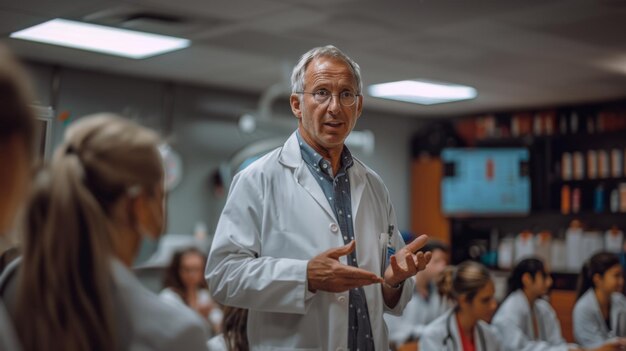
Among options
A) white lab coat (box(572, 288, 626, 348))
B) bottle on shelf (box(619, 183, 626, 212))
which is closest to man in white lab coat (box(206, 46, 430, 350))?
white lab coat (box(572, 288, 626, 348))

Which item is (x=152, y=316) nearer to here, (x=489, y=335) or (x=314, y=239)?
(x=314, y=239)

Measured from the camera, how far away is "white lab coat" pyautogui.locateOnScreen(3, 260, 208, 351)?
3.05ft

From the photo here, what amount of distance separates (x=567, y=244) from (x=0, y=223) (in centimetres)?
640

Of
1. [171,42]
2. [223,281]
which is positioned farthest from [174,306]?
[171,42]

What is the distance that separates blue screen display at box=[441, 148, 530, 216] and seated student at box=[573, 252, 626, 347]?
91.7 inches

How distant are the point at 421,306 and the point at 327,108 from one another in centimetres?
365

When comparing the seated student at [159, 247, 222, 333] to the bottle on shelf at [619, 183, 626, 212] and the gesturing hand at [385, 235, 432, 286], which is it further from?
the bottle on shelf at [619, 183, 626, 212]

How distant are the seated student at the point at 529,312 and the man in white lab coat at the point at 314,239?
223 centimetres

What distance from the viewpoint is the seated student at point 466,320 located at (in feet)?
10.3

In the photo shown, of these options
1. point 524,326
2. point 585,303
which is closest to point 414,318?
point 585,303

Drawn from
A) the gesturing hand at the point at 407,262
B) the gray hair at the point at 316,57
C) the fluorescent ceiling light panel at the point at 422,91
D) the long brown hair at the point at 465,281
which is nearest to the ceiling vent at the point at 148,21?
the long brown hair at the point at 465,281

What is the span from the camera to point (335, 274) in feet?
5.01

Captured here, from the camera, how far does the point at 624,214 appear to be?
21.3 feet

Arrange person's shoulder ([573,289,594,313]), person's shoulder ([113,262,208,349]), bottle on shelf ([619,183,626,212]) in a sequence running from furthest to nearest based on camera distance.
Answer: bottle on shelf ([619,183,626,212]), person's shoulder ([573,289,594,313]), person's shoulder ([113,262,208,349])
